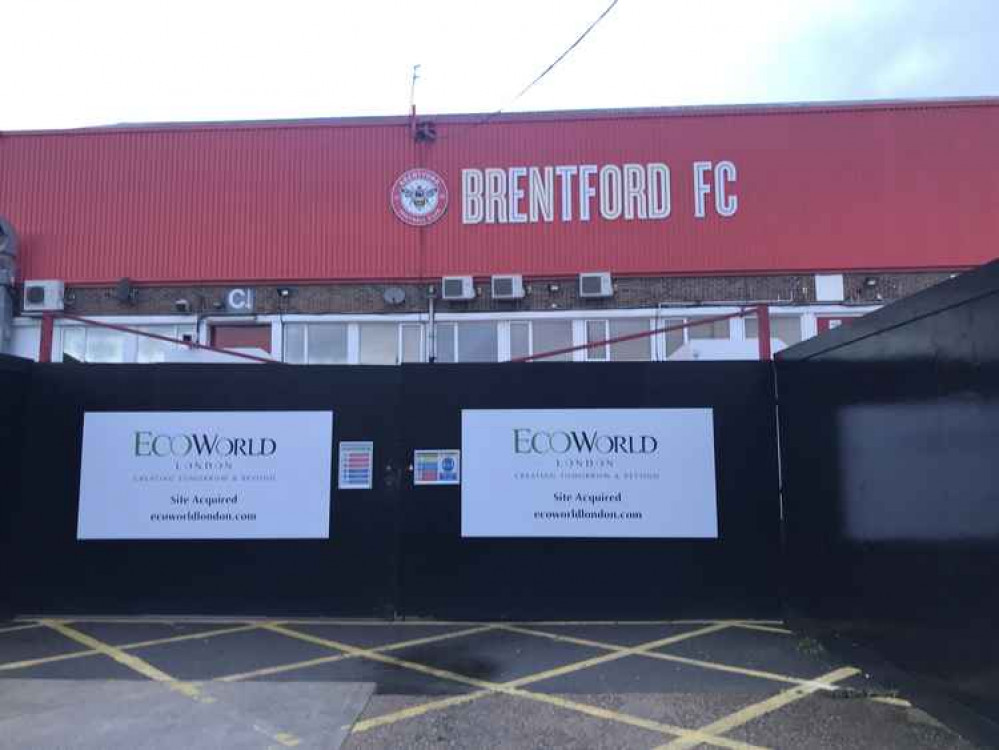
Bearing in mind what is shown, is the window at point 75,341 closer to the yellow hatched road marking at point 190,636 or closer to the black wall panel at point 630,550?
the yellow hatched road marking at point 190,636

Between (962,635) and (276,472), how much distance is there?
6089 mm

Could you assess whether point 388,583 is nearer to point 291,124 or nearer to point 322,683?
point 322,683

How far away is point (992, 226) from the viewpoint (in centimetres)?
1792

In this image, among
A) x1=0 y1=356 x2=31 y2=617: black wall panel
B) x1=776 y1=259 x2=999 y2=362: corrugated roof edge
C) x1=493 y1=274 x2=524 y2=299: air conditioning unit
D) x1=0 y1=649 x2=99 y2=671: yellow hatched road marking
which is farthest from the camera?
x1=493 y1=274 x2=524 y2=299: air conditioning unit

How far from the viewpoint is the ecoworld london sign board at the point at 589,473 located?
777 cm

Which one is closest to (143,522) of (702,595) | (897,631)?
(702,595)

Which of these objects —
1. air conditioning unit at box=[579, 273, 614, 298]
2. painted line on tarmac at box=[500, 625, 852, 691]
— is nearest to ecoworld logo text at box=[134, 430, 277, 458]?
painted line on tarmac at box=[500, 625, 852, 691]

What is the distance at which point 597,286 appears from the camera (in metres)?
17.6

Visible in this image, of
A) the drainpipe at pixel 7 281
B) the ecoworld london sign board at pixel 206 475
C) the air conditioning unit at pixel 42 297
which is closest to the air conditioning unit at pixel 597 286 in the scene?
the ecoworld london sign board at pixel 206 475

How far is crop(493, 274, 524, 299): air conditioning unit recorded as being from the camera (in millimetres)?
17750

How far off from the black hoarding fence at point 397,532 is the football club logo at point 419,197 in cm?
1095

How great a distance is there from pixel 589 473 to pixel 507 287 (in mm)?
10385

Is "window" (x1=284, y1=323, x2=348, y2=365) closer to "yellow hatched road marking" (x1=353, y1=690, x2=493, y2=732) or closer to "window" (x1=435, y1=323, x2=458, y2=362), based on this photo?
"window" (x1=435, y1=323, x2=458, y2=362)

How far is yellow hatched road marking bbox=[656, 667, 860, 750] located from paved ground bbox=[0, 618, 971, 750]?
0.02 m
